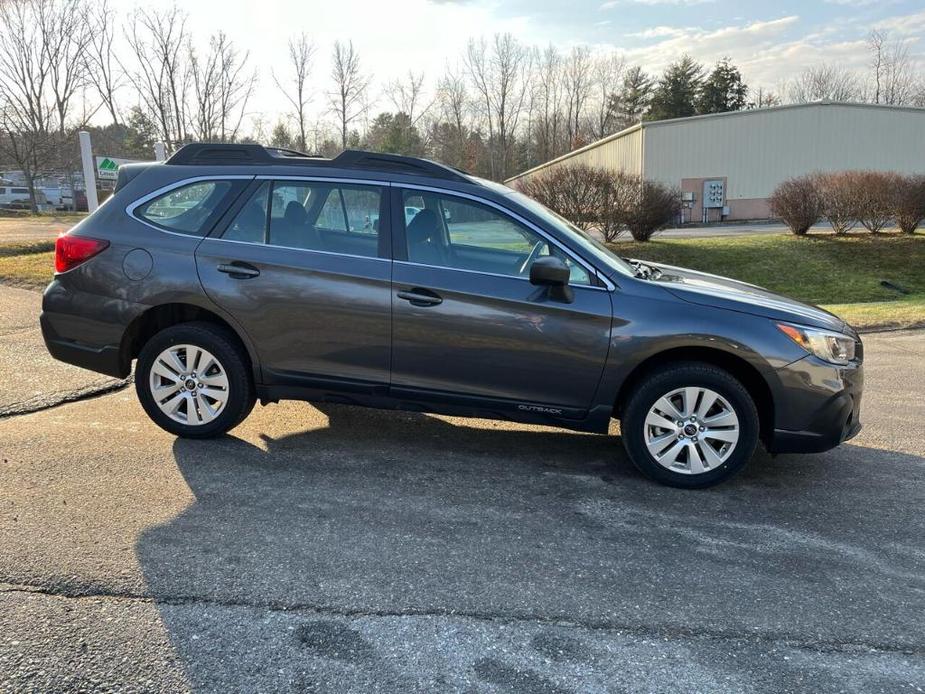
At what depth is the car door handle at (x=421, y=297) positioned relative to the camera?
4.31m

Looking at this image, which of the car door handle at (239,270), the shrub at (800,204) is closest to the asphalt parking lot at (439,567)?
the car door handle at (239,270)

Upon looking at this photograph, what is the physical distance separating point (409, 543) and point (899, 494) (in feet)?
9.84

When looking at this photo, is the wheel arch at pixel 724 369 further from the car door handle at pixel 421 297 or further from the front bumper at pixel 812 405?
the car door handle at pixel 421 297

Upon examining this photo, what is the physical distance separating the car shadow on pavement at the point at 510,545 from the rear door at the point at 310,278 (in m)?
0.65

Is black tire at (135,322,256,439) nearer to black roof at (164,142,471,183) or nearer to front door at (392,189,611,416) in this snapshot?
front door at (392,189,611,416)

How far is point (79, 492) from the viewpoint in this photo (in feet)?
12.9

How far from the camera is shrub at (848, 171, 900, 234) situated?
793 inches

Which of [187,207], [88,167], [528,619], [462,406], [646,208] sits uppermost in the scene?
[88,167]

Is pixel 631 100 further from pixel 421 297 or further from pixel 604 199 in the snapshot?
pixel 421 297

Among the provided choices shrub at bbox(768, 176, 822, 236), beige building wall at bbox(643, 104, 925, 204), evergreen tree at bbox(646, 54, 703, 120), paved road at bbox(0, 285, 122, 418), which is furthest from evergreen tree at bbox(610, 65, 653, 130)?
paved road at bbox(0, 285, 122, 418)

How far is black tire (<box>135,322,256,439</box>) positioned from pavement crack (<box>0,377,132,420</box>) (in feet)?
4.44

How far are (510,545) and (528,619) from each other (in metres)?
0.62

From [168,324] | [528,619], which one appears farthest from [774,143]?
[528,619]

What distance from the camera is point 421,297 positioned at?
4.33 m
